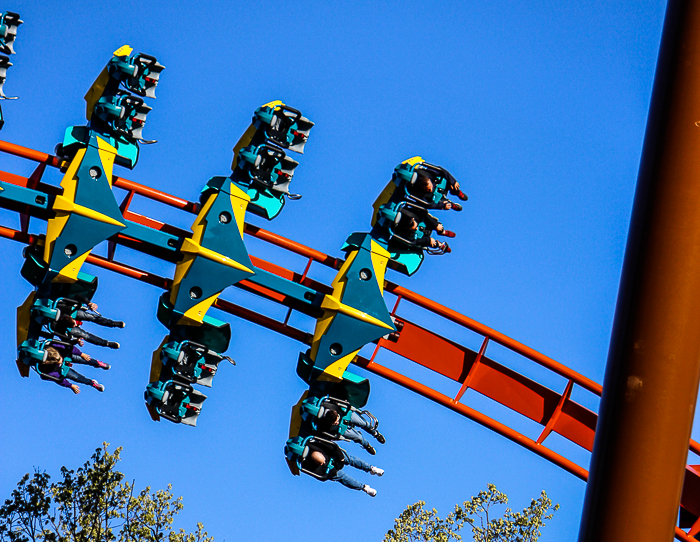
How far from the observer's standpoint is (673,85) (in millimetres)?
3080

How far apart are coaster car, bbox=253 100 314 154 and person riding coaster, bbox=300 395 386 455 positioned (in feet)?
7.50

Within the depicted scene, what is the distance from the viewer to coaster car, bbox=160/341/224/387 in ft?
22.6

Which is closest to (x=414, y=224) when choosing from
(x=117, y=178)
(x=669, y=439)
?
(x=117, y=178)

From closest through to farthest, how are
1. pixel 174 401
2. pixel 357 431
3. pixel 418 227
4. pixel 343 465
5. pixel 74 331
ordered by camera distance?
pixel 74 331 < pixel 174 401 < pixel 343 465 < pixel 357 431 < pixel 418 227

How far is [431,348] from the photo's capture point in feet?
26.1

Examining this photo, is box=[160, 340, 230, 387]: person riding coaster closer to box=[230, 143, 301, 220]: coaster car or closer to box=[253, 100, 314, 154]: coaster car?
box=[230, 143, 301, 220]: coaster car

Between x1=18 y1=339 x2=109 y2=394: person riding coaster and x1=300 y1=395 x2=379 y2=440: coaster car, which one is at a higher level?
x1=300 y1=395 x2=379 y2=440: coaster car

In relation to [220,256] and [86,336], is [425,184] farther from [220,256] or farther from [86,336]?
[86,336]

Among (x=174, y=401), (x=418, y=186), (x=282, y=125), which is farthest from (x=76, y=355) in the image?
(x=418, y=186)

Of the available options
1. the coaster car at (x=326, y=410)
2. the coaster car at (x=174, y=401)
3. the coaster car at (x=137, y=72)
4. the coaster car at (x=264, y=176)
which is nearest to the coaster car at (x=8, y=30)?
the coaster car at (x=137, y=72)

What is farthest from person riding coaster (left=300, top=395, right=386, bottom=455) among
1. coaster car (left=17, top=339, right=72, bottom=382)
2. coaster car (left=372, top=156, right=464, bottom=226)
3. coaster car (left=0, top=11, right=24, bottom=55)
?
coaster car (left=0, top=11, right=24, bottom=55)

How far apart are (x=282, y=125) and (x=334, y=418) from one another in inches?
104

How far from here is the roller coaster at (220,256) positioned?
22.2 ft

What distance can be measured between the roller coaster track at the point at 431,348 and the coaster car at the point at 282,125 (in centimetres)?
82
